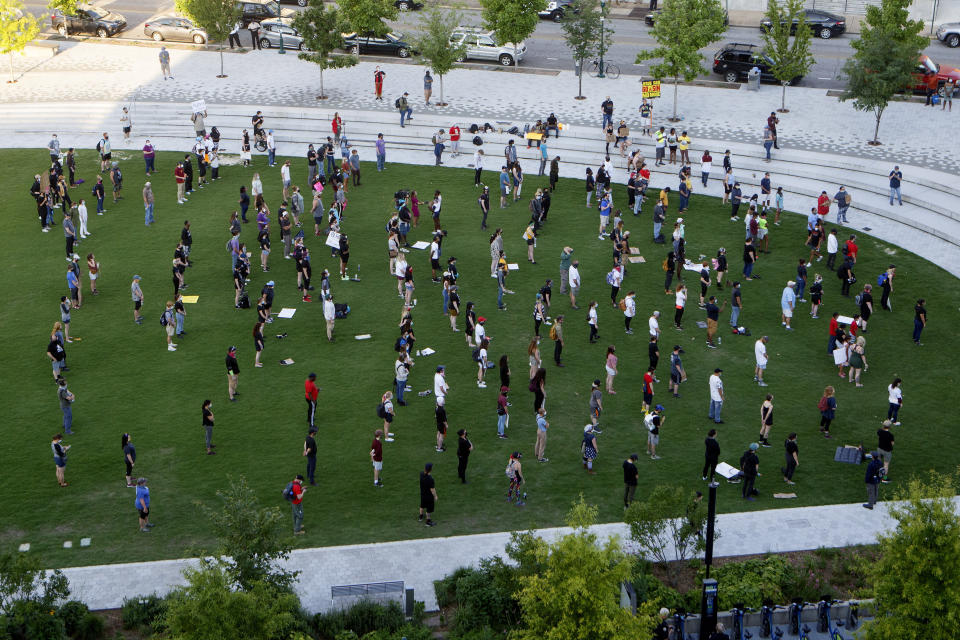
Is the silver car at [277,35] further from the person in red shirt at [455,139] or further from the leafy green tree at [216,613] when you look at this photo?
the leafy green tree at [216,613]

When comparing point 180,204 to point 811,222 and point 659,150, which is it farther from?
point 811,222

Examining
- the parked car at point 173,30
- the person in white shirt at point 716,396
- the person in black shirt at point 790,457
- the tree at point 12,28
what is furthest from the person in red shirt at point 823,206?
the tree at point 12,28

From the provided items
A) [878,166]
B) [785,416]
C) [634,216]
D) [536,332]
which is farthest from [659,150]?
[785,416]

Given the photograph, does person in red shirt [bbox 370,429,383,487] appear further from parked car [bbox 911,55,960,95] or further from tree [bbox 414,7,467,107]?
parked car [bbox 911,55,960,95]

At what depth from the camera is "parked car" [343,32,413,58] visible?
172 feet

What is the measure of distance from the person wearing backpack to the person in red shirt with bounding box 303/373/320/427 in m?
11.4

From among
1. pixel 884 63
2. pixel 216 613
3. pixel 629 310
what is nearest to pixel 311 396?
pixel 629 310

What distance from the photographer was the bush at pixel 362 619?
18469 millimetres

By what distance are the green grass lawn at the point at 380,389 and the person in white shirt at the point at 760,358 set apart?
0.26 metres

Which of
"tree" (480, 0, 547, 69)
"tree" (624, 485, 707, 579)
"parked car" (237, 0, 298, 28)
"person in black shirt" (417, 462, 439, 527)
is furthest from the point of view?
"parked car" (237, 0, 298, 28)

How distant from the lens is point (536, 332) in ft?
93.6

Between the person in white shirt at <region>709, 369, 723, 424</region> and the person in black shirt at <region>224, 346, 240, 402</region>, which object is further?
the person in black shirt at <region>224, 346, 240, 402</region>

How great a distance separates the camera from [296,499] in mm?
20875

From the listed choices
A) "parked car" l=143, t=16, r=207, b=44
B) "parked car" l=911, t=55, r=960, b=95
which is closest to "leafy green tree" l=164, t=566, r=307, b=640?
"parked car" l=911, t=55, r=960, b=95
